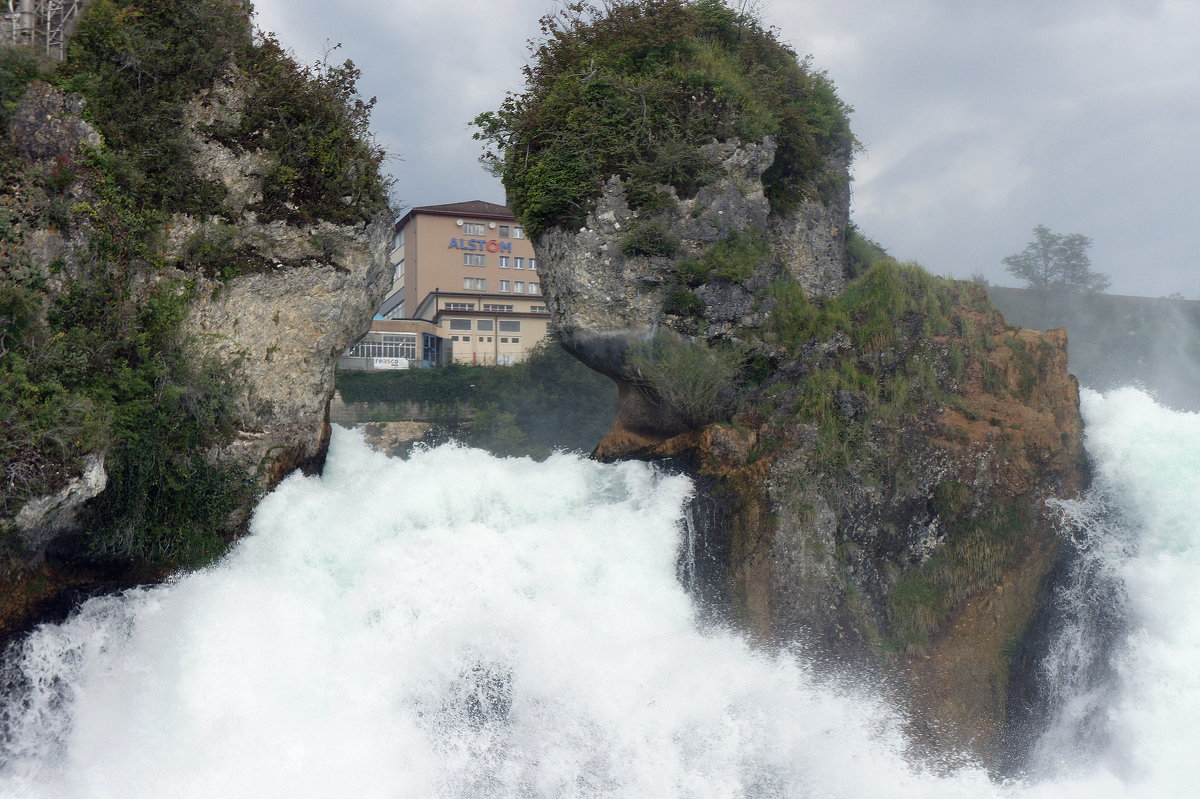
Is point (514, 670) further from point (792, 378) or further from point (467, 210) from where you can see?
point (467, 210)

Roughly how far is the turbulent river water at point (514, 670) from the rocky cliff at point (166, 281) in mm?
1089

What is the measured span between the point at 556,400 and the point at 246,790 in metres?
25.4

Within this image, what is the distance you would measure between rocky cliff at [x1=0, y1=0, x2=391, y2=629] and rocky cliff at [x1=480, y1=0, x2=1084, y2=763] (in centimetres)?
444

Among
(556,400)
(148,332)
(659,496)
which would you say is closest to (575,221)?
(659,496)

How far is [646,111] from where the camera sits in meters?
17.3

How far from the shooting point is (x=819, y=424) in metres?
15.3

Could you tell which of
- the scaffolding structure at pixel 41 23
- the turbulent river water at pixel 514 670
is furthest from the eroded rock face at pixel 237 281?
the scaffolding structure at pixel 41 23

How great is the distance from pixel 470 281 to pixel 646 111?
3445cm

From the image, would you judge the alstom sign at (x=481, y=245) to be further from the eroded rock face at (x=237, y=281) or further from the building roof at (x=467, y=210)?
the eroded rock face at (x=237, y=281)

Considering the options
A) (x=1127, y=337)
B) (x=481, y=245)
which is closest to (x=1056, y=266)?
(x=1127, y=337)

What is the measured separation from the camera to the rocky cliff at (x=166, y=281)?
11.9 meters

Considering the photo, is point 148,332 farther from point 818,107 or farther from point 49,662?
point 818,107

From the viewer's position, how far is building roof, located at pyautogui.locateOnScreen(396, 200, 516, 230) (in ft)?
163

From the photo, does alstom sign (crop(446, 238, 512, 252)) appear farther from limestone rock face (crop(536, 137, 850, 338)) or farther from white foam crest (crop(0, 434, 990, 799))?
white foam crest (crop(0, 434, 990, 799))
